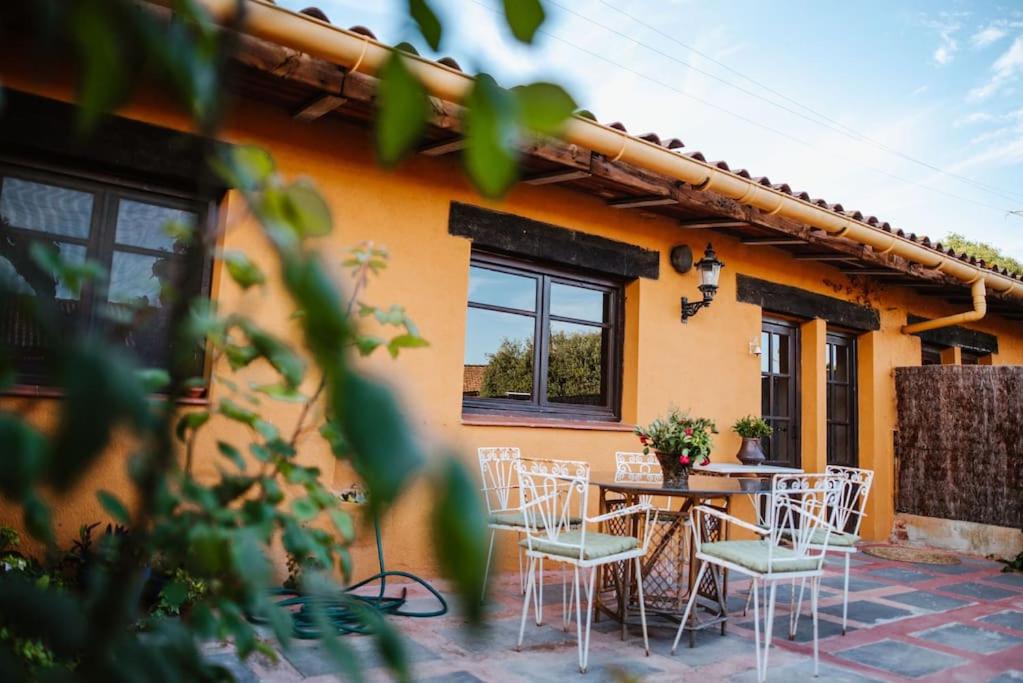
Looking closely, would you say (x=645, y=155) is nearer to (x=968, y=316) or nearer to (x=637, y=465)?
(x=637, y=465)

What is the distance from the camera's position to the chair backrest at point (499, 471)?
3979 mm

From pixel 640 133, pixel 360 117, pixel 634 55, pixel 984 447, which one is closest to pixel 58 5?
pixel 634 55

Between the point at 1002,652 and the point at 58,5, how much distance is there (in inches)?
166

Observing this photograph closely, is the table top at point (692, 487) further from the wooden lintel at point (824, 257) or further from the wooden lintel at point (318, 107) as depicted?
the wooden lintel at point (824, 257)

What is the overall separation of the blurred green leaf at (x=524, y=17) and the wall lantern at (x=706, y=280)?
493cm

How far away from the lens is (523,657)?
2.91m

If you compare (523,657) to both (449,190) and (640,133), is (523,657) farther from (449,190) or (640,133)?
(640,133)

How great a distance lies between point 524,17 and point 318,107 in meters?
3.35

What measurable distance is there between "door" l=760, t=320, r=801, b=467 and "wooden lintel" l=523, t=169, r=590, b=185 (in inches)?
107

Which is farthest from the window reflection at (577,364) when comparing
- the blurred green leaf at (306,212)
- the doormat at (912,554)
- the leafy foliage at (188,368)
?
the blurred green leaf at (306,212)

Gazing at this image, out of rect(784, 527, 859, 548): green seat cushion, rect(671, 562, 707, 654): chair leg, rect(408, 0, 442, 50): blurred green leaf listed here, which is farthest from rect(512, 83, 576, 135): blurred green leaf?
rect(784, 527, 859, 548): green seat cushion

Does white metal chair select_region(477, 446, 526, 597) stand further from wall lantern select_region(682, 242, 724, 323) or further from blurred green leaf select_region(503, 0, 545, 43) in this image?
blurred green leaf select_region(503, 0, 545, 43)

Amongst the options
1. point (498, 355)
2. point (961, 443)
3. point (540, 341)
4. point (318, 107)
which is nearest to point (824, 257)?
point (961, 443)

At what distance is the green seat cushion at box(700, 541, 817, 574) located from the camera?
9.55ft
